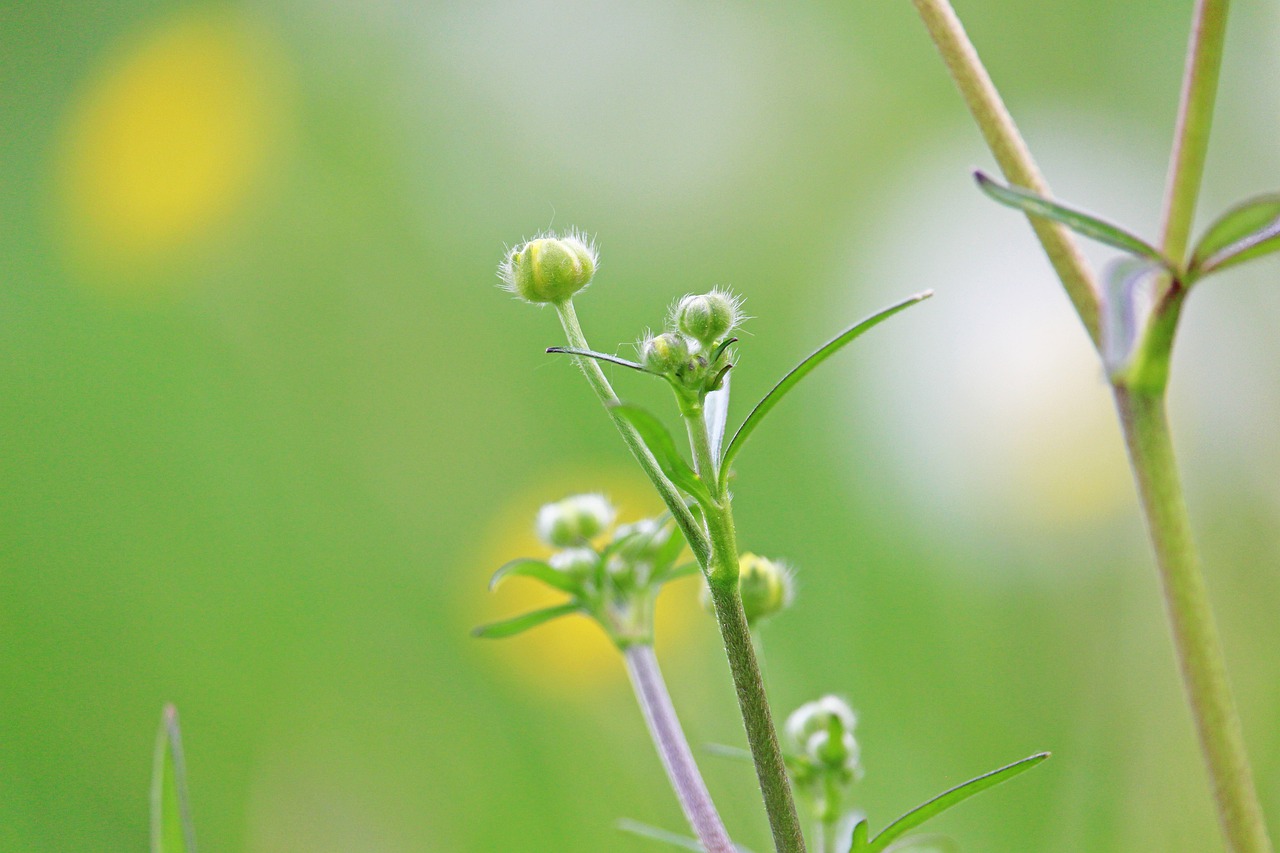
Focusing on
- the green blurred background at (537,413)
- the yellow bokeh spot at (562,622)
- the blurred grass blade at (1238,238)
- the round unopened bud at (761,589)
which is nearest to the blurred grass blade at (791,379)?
the blurred grass blade at (1238,238)

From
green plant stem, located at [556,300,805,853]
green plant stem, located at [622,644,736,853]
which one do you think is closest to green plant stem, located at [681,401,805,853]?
green plant stem, located at [556,300,805,853]

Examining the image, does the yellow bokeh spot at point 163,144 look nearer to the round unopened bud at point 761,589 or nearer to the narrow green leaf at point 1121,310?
the round unopened bud at point 761,589

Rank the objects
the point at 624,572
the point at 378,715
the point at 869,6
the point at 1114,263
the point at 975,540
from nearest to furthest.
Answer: the point at 1114,263
the point at 624,572
the point at 378,715
the point at 975,540
the point at 869,6

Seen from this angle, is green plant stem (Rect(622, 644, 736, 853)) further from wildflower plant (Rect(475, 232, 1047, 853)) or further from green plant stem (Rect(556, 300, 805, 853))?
green plant stem (Rect(556, 300, 805, 853))

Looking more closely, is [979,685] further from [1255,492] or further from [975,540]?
[1255,492]

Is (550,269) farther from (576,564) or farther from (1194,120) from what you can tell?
(1194,120)

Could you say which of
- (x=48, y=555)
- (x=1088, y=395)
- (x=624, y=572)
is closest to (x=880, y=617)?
(x=1088, y=395)
